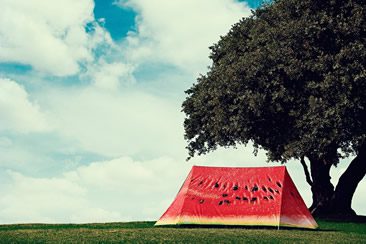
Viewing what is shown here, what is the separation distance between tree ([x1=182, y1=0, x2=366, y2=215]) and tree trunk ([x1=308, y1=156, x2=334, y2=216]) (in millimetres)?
101

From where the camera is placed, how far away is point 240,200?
102 feet

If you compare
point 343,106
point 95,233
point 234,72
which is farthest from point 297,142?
point 95,233

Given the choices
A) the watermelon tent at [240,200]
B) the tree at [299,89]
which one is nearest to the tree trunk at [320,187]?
the tree at [299,89]

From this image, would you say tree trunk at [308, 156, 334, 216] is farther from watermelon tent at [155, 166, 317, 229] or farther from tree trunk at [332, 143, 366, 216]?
watermelon tent at [155, 166, 317, 229]

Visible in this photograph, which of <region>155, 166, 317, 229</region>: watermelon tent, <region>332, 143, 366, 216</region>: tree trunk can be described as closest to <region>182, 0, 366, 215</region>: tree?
<region>332, 143, 366, 216</region>: tree trunk

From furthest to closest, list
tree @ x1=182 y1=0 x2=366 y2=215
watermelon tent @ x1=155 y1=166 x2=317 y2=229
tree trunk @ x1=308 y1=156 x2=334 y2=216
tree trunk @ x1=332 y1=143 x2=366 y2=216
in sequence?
tree trunk @ x1=308 y1=156 x2=334 y2=216
tree trunk @ x1=332 y1=143 x2=366 y2=216
tree @ x1=182 y1=0 x2=366 y2=215
watermelon tent @ x1=155 y1=166 x2=317 y2=229

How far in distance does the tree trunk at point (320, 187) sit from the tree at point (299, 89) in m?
0.10

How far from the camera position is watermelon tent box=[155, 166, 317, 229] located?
1196 inches

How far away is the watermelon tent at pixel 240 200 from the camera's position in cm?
3038

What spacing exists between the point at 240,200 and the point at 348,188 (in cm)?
1453

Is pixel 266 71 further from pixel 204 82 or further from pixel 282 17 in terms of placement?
pixel 204 82

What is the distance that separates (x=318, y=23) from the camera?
121 feet

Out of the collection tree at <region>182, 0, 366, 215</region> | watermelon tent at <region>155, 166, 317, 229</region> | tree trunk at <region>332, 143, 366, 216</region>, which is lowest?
watermelon tent at <region>155, 166, 317, 229</region>

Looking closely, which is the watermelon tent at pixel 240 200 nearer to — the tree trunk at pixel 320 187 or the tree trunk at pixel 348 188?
the tree trunk at pixel 348 188
